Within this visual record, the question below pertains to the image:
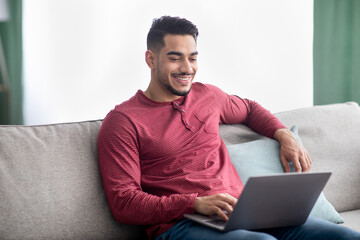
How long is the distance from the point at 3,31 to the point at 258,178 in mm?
1952

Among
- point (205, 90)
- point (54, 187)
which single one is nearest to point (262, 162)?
point (205, 90)

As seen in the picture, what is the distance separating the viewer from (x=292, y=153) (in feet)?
5.94

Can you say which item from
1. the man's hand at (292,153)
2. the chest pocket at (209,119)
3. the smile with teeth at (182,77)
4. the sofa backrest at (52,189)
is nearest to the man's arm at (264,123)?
the man's hand at (292,153)

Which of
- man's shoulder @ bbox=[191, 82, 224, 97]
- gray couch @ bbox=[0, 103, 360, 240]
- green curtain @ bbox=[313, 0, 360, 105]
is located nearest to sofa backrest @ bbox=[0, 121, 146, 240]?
gray couch @ bbox=[0, 103, 360, 240]

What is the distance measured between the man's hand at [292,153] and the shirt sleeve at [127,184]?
537mm

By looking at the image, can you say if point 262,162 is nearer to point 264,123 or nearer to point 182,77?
point 264,123

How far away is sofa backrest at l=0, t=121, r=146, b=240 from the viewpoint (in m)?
1.54

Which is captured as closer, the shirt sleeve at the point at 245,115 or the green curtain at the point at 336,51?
the shirt sleeve at the point at 245,115

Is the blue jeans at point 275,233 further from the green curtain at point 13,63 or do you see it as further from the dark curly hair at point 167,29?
the green curtain at point 13,63

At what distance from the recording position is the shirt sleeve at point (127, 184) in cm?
149

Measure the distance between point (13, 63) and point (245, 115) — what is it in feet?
4.67

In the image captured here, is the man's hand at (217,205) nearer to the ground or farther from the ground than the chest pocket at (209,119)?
nearer to the ground

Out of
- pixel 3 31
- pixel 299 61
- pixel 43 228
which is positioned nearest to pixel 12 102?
pixel 3 31

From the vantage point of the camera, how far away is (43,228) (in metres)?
1.55
